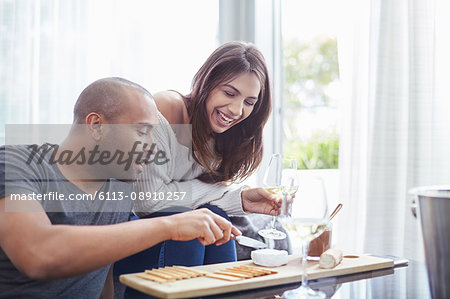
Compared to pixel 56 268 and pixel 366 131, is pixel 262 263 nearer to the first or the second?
pixel 56 268

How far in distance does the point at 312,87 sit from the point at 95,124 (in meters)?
5.13

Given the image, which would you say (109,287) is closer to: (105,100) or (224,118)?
(105,100)

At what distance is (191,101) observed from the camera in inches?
83.7

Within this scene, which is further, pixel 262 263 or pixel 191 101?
pixel 191 101

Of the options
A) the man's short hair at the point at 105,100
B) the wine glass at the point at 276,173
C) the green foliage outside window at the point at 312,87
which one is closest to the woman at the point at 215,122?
the wine glass at the point at 276,173

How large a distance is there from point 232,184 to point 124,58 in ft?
3.79

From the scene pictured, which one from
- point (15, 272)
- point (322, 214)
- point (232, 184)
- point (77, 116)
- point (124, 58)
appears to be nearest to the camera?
point (322, 214)

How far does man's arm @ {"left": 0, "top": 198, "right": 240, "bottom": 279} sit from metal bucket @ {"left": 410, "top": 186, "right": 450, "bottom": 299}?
53 cm

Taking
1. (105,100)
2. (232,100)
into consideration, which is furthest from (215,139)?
(105,100)

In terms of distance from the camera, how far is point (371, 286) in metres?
1.12

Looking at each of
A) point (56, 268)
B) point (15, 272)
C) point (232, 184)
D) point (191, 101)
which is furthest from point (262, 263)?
point (191, 101)

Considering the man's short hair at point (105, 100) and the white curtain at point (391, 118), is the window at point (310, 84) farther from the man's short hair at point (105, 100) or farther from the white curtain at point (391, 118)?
the man's short hair at point (105, 100)
